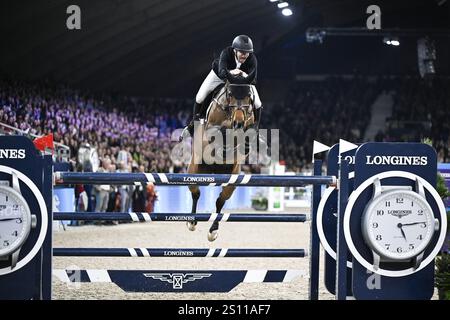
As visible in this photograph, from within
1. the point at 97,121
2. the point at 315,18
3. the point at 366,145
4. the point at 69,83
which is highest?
the point at 315,18

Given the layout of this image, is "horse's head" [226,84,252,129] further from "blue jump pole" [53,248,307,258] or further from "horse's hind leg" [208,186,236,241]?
"blue jump pole" [53,248,307,258]

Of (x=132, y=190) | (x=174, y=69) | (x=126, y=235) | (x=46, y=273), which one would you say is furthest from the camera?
(x=174, y=69)

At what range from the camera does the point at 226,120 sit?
6.11 metres

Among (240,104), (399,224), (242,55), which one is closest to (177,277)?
(399,224)

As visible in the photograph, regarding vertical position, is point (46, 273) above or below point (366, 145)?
below

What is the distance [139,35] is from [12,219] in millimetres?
14981

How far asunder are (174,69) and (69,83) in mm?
4248

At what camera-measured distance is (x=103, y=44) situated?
1742 cm

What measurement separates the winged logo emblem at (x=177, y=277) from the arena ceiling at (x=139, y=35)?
38.5 feet

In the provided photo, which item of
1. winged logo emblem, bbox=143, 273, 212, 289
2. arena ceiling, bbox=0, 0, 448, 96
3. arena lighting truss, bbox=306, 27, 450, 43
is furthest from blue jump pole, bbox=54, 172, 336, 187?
arena lighting truss, bbox=306, 27, 450, 43

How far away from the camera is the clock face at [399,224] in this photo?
3.64 metres
